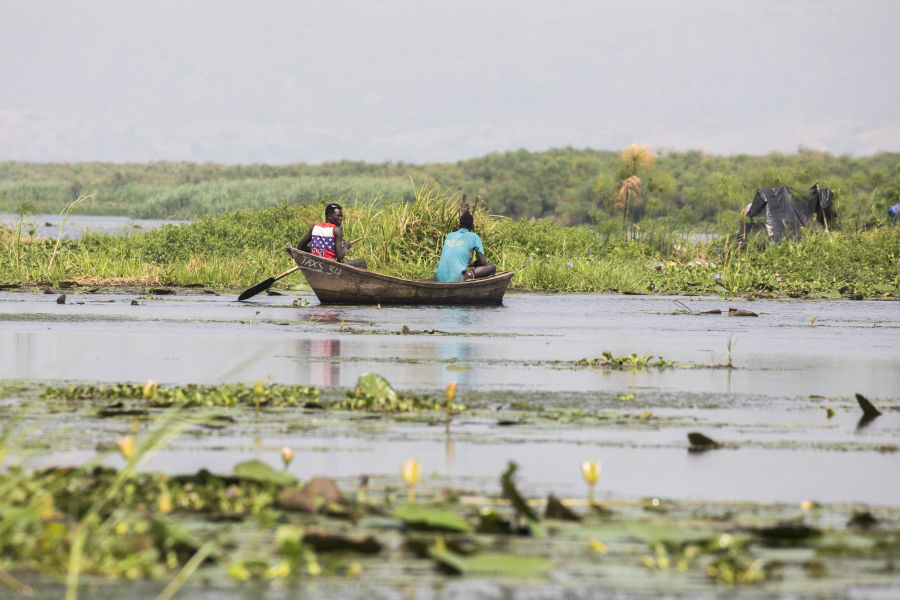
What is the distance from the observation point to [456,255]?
21.2 meters

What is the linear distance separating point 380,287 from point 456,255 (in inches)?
55.2

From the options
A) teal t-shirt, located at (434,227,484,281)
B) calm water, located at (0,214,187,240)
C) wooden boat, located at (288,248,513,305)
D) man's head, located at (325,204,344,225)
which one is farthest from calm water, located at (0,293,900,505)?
calm water, located at (0,214,187,240)

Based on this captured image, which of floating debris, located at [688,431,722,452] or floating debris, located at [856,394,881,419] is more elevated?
floating debris, located at [856,394,881,419]

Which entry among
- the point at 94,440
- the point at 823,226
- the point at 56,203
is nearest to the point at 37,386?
the point at 94,440

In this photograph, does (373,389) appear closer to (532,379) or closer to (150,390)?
(150,390)

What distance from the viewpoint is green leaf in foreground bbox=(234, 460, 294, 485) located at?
5.83 metres

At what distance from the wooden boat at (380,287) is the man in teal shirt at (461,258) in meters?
0.29

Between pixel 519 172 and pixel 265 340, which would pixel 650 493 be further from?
pixel 519 172

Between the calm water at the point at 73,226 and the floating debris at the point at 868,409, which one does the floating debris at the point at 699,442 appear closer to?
the floating debris at the point at 868,409

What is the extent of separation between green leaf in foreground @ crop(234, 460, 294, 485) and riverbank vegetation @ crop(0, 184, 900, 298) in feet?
62.8

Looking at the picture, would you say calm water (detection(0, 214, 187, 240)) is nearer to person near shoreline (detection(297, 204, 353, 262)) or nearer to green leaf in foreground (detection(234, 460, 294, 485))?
person near shoreline (detection(297, 204, 353, 262))

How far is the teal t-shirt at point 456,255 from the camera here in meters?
21.2

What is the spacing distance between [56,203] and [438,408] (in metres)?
78.1

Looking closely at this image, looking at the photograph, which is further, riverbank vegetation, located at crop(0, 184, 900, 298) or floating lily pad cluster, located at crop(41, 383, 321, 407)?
riverbank vegetation, located at crop(0, 184, 900, 298)
